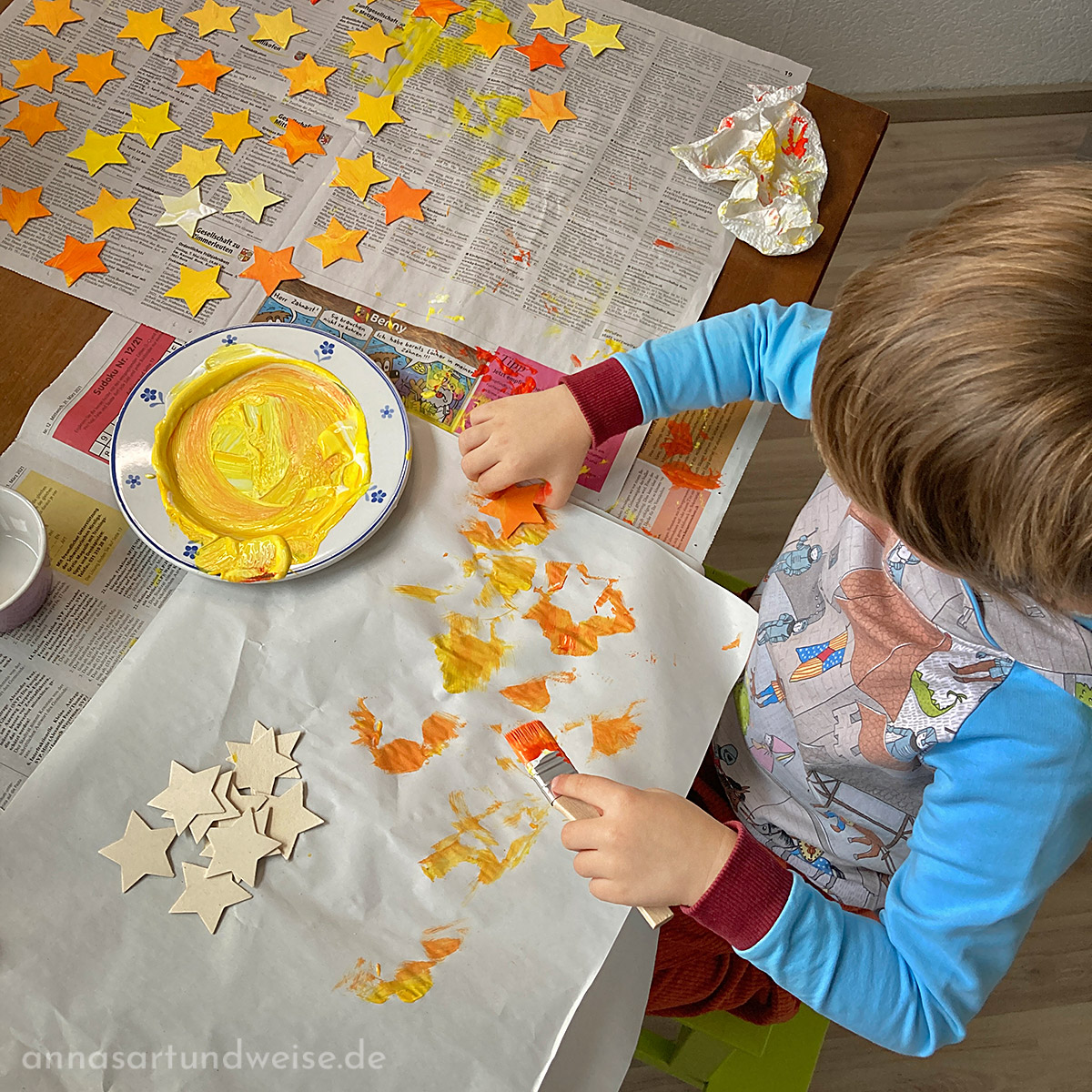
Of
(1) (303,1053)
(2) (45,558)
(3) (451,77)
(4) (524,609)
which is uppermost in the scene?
(3) (451,77)

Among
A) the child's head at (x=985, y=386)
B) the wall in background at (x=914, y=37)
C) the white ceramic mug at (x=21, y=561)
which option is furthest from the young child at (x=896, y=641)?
the wall in background at (x=914, y=37)

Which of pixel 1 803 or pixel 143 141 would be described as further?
pixel 143 141

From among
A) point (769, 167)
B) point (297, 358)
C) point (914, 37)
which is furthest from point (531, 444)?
point (914, 37)

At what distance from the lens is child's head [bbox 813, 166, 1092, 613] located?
1.25 feet

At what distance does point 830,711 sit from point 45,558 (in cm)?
55

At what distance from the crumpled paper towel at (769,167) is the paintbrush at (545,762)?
433 mm

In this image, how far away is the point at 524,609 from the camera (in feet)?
2.12

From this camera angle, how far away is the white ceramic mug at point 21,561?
597 mm

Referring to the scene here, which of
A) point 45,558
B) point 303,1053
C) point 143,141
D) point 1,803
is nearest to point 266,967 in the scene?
point 303,1053

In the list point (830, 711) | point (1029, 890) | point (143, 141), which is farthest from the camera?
point (143, 141)

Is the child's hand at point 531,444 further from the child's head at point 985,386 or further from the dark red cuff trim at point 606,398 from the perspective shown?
the child's head at point 985,386

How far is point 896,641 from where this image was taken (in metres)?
0.59

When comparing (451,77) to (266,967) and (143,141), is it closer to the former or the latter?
(143,141)

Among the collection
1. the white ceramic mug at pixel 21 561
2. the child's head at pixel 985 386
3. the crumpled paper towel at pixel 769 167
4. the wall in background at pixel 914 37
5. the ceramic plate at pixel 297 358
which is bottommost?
the white ceramic mug at pixel 21 561
